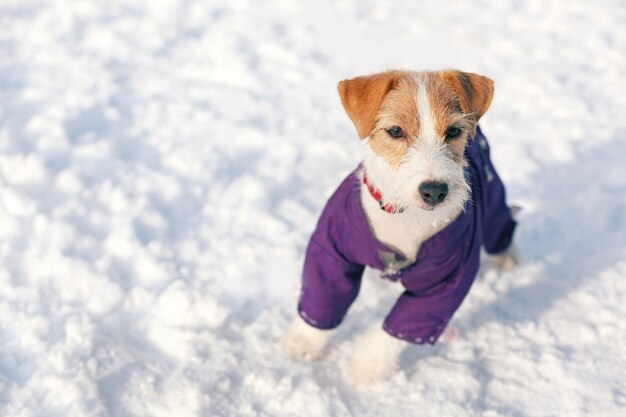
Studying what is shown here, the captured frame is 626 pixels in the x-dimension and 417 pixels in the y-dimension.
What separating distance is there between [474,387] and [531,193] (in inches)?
76.0

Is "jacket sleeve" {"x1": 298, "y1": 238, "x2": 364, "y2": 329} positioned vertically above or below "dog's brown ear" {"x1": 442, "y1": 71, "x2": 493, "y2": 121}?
below

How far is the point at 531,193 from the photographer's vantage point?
5070 mm

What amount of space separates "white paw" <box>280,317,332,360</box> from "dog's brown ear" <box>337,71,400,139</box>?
1.19 meters

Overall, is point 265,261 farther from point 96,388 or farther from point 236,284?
point 96,388

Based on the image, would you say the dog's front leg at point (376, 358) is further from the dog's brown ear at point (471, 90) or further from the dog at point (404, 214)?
the dog's brown ear at point (471, 90)

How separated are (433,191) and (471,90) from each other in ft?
1.92

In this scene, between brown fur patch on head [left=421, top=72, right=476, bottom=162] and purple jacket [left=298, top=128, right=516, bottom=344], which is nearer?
brown fur patch on head [left=421, top=72, right=476, bottom=162]

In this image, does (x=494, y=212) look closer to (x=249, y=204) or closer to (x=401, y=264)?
(x=401, y=264)

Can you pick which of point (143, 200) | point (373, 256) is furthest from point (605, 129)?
point (143, 200)

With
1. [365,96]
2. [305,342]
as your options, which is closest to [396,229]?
[365,96]

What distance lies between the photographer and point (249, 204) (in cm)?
465

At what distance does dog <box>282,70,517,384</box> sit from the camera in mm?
2988

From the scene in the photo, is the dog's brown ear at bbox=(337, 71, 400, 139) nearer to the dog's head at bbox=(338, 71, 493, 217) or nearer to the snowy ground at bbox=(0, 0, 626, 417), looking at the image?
the dog's head at bbox=(338, 71, 493, 217)

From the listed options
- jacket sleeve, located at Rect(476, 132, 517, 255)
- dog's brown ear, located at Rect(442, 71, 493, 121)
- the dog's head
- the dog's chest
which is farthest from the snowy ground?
dog's brown ear, located at Rect(442, 71, 493, 121)
